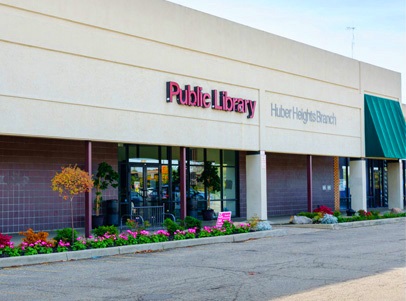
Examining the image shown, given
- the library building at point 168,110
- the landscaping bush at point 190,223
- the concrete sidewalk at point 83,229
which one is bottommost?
the concrete sidewalk at point 83,229

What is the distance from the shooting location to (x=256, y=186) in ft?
84.4

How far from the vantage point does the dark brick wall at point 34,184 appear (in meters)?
20.2

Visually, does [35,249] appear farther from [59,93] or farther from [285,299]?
[285,299]

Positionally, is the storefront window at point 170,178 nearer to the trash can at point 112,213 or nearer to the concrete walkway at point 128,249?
the trash can at point 112,213

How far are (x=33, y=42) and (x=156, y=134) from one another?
5.57 meters

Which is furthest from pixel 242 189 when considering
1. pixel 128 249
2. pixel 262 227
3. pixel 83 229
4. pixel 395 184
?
pixel 128 249

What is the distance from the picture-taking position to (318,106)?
29.6 m

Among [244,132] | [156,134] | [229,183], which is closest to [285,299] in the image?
[156,134]

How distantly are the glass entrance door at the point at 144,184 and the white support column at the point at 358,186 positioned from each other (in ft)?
38.8

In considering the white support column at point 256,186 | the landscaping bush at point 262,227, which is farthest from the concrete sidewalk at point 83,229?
the landscaping bush at point 262,227

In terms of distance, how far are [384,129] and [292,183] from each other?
19.6 feet

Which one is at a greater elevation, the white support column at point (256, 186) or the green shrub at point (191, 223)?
the white support column at point (256, 186)

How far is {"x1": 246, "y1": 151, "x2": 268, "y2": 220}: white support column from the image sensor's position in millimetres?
25609

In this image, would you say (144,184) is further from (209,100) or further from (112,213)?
(209,100)
